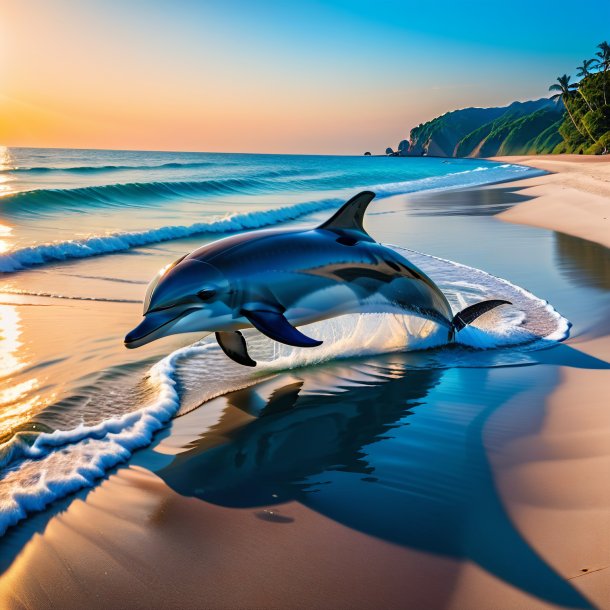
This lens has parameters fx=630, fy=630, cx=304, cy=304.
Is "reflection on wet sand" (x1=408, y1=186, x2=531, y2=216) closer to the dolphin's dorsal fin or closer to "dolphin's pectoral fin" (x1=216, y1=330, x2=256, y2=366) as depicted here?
the dolphin's dorsal fin

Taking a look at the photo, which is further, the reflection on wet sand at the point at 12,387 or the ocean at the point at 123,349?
the reflection on wet sand at the point at 12,387

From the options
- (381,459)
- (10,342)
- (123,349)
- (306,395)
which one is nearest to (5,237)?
(10,342)

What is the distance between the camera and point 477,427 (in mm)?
3744

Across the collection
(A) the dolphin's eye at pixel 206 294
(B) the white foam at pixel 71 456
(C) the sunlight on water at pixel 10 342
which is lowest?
(C) the sunlight on water at pixel 10 342

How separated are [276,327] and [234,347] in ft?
1.68

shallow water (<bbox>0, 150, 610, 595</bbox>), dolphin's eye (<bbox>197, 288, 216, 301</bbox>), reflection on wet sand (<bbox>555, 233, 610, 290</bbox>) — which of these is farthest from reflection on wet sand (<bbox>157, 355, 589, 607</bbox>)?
reflection on wet sand (<bbox>555, 233, 610, 290</bbox>)

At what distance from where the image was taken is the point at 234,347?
446 centimetres

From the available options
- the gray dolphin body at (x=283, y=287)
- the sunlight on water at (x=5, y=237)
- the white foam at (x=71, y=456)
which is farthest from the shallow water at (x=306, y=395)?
the sunlight on water at (x=5, y=237)

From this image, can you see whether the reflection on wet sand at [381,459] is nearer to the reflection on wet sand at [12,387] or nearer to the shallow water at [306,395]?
the shallow water at [306,395]

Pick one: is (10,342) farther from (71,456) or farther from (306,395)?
(306,395)

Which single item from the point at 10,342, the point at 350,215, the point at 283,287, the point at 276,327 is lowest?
the point at 10,342

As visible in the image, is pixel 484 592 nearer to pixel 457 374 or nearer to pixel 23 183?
pixel 457 374

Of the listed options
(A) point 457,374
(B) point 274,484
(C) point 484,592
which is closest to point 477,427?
(A) point 457,374

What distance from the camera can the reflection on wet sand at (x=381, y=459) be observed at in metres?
2.59
